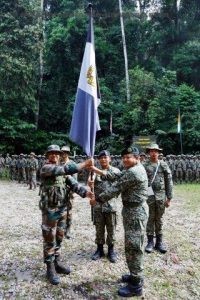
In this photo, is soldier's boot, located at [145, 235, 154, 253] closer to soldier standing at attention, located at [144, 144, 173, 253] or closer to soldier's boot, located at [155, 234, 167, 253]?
soldier standing at attention, located at [144, 144, 173, 253]

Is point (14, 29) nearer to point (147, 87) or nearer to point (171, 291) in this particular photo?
point (147, 87)

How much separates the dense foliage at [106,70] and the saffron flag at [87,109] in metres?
17.8

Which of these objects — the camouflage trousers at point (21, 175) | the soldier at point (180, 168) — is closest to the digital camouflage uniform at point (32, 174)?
the camouflage trousers at point (21, 175)

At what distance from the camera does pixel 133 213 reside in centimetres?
552

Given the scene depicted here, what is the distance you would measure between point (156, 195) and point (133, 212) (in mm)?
1910

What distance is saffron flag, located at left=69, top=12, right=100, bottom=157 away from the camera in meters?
6.55

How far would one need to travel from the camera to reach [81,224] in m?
9.76

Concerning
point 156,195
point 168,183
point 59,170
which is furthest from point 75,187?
point 168,183

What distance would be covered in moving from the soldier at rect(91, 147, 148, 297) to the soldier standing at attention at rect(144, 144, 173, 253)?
1766 mm

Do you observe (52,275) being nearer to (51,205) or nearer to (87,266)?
(87,266)

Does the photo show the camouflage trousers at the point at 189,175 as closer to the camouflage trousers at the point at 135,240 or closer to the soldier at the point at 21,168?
the soldier at the point at 21,168

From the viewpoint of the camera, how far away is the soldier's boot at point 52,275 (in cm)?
576

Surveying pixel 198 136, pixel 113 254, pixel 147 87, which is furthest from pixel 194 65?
pixel 113 254

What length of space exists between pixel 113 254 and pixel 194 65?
1048 inches
